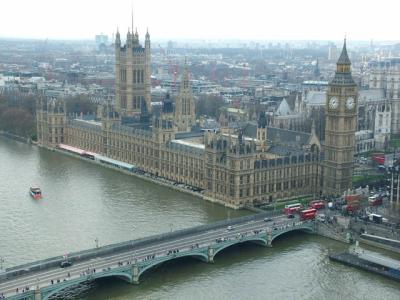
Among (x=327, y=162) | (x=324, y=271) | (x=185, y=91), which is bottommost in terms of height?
(x=324, y=271)

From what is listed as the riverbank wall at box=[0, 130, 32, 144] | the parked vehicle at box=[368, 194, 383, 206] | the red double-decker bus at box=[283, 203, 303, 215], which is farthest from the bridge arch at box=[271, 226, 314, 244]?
the riverbank wall at box=[0, 130, 32, 144]

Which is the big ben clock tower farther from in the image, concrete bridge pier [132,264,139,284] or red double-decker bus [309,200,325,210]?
Answer: concrete bridge pier [132,264,139,284]

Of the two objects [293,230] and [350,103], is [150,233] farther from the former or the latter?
[350,103]

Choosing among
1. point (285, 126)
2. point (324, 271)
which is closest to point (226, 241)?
point (324, 271)

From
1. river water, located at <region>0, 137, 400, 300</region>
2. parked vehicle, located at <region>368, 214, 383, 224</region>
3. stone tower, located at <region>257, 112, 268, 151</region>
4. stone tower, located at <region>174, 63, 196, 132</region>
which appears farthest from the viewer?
stone tower, located at <region>174, 63, 196, 132</region>

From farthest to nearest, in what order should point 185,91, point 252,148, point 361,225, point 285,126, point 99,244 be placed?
point 285,126 < point 185,91 < point 252,148 < point 361,225 < point 99,244

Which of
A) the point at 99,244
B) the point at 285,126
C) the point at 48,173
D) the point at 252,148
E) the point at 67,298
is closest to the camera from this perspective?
the point at 67,298

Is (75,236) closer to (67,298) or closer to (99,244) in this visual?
(99,244)
